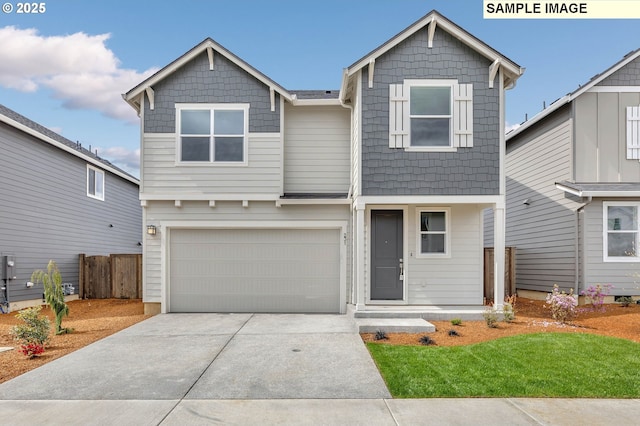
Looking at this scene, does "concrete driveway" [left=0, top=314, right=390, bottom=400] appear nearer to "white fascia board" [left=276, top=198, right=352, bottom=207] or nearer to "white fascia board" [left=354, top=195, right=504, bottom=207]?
"white fascia board" [left=354, top=195, right=504, bottom=207]

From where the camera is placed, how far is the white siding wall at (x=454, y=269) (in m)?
9.88

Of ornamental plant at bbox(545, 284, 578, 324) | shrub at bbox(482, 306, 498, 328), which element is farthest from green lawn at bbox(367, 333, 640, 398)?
ornamental plant at bbox(545, 284, 578, 324)

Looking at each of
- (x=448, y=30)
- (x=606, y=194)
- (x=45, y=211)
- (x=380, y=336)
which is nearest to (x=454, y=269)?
(x=380, y=336)

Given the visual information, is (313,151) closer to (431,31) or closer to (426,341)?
(431,31)

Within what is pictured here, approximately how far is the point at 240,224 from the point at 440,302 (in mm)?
5302

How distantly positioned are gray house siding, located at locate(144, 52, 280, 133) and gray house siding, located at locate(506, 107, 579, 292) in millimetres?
8165

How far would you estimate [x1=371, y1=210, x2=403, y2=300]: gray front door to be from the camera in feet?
32.9

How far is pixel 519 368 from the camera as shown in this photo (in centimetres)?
575

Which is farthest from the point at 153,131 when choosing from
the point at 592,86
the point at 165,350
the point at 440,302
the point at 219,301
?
the point at 592,86

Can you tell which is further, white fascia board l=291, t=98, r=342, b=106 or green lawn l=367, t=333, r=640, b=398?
white fascia board l=291, t=98, r=342, b=106

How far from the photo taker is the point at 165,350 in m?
6.86

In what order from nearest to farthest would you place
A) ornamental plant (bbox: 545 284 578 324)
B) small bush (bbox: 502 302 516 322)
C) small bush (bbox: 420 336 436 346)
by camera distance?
1. small bush (bbox: 420 336 436 346)
2. ornamental plant (bbox: 545 284 578 324)
3. small bush (bbox: 502 302 516 322)

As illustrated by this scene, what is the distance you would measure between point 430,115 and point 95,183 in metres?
13.0

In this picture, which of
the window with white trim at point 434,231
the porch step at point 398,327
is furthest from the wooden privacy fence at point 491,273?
the porch step at point 398,327
